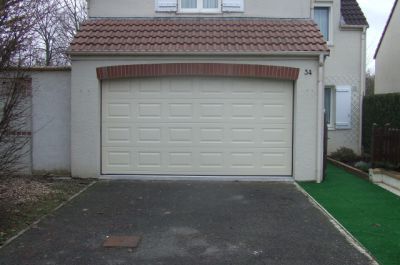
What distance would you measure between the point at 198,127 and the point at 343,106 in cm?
709

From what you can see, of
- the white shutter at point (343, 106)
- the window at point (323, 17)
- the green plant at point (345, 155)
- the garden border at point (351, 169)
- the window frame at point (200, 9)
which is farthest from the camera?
the window at point (323, 17)

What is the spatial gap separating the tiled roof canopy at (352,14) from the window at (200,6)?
6116 mm

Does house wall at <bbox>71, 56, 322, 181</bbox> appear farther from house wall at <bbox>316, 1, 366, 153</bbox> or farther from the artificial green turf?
house wall at <bbox>316, 1, 366, 153</bbox>

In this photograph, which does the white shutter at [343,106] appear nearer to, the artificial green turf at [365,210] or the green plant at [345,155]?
the green plant at [345,155]

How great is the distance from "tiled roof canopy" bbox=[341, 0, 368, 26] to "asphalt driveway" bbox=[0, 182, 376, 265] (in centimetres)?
884

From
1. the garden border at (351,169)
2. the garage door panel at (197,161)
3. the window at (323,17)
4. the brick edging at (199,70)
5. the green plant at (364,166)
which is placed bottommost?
the garden border at (351,169)

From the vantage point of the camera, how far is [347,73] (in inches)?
648

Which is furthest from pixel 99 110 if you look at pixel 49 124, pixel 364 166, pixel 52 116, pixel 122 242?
pixel 364 166

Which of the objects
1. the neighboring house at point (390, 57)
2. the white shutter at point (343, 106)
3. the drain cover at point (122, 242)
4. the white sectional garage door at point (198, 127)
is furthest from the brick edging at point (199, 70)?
the neighboring house at point (390, 57)

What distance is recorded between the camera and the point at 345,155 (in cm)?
1498

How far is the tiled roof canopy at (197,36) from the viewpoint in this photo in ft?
36.4

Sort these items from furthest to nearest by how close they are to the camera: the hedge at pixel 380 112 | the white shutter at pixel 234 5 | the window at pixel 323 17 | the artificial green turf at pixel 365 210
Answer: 1. the window at pixel 323 17
2. the hedge at pixel 380 112
3. the white shutter at pixel 234 5
4. the artificial green turf at pixel 365 210

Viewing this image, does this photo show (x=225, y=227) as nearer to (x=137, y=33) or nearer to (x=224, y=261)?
(x=224, y=261)

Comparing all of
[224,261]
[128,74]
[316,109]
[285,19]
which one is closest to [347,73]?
[285,19]
